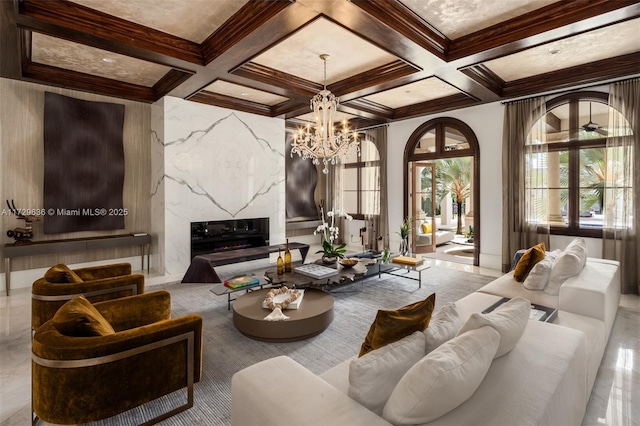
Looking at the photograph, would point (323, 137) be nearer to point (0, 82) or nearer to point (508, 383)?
point (508, 383)

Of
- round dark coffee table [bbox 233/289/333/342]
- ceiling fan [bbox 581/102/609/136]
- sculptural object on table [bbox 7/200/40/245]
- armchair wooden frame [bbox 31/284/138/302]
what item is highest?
ceiling fan [bbox 581/102/609/136]

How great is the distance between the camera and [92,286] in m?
2.90

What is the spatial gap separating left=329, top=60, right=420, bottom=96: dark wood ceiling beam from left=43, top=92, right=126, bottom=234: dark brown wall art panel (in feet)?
12.2

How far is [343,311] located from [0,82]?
18.5 ft

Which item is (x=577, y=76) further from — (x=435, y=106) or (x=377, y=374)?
(x=377, y=374)

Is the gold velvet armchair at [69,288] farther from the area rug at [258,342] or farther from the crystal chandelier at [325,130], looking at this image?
the crystal chandelier at [325,130]

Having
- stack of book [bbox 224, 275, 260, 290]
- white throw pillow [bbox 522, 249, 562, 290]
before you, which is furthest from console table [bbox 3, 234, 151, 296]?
white throw pillow [bbox 522, 249, 562, 290]

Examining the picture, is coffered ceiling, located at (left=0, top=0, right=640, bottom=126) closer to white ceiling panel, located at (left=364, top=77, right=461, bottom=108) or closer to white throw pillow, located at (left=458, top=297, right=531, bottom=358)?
white ceiling panel, located at (left=364, top=77, right=461, bottom=108)

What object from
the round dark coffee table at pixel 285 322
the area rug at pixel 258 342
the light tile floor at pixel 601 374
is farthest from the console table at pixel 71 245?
the round dark coffee table at pixel 285 322

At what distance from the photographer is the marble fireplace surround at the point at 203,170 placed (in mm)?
5566

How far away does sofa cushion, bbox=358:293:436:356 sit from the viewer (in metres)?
1.52

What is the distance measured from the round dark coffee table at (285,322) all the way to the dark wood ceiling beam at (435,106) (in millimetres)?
4603

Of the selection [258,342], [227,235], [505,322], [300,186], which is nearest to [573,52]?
[505,322]

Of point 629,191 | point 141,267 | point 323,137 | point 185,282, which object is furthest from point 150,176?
point 629,191
